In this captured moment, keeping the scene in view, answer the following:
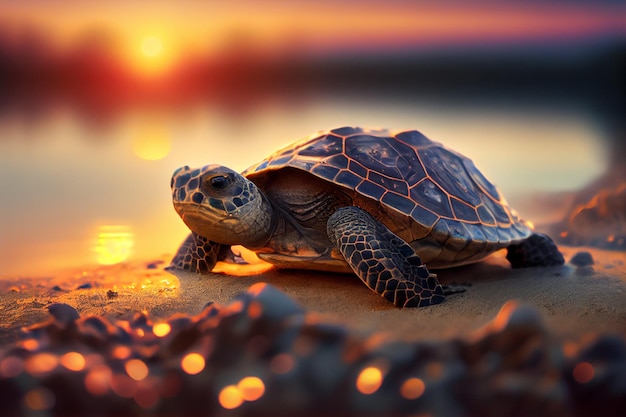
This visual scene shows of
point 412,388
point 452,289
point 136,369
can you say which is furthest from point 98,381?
point 452,289

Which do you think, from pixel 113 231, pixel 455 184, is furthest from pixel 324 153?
pixel 113 231

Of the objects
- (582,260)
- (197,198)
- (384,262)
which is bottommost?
(582,260)

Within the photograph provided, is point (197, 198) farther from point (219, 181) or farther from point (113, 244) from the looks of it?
point (113, 244)

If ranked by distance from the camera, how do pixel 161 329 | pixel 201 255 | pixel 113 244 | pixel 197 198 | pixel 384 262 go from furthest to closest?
pixel 113 244 → pixel 201 255 → pixel 197 198 → pixel 384 262 → pixel 161 329

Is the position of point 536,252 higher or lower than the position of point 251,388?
lower

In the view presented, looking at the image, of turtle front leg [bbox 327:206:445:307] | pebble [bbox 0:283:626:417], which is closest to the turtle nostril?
turtle front leg [bbox 327:206:445:307]

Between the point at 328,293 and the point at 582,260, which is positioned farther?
the point at 582,260

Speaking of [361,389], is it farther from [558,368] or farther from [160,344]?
[160,344]
